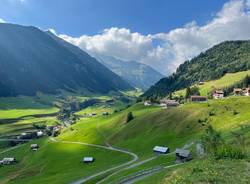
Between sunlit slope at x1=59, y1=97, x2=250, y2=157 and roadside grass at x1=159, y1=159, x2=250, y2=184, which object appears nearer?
roadside grass at x1=159, y1=159, x2=250, y2=184

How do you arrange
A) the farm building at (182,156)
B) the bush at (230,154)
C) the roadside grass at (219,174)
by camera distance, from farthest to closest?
1. the farm building at (182,156)
2. the bush at (230,154)
3. the roadside grass at (219,174)

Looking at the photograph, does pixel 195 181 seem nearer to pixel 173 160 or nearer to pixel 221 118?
pixel 173 160

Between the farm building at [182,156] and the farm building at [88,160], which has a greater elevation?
the farm building at [182,156]

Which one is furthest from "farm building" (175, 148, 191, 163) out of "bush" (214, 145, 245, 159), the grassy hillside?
"bush" (214, 145, 245, 159)

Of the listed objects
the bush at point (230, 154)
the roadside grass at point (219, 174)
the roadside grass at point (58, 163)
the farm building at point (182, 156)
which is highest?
the bush at point (230, 154)

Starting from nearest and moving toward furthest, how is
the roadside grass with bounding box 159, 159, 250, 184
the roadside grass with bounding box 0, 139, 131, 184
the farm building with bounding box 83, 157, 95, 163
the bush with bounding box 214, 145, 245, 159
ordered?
the roadside grass with bounding box 159, 159, 250, 184 → the bush with bounding box 214, 145, 245, 159 → the roadside grass with bounding box 0, 139, 131, 184 → the farm building with bounding box 83, 157, 95, 163

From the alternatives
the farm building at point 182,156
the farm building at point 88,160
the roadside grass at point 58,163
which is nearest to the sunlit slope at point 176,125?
the roadside grass at point 58,163

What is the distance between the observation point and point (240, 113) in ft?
447

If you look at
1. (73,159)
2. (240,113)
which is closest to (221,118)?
(240,113)

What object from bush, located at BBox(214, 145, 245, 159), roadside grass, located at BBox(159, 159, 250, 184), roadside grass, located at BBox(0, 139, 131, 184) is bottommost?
roadside grass, located at BBox(0, 139, 131, 184)

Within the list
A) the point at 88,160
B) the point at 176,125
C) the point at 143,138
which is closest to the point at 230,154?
the point at 88,160

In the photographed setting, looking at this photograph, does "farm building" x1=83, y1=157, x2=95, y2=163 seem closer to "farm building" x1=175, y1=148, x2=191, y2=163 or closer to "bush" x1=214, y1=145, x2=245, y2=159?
"farm building" x1=175, y1=148, x2=191, y2=163

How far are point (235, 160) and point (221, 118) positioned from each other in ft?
287

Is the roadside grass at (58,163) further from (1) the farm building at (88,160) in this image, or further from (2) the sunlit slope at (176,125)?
(2) the sunlit slope at (176,125)
